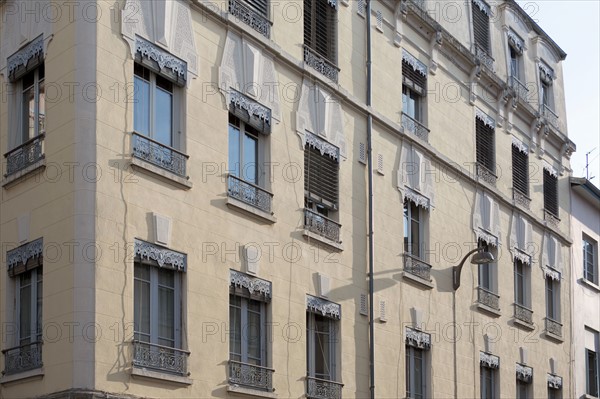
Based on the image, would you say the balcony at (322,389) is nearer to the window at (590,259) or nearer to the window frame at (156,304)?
the window frame at (156,304)

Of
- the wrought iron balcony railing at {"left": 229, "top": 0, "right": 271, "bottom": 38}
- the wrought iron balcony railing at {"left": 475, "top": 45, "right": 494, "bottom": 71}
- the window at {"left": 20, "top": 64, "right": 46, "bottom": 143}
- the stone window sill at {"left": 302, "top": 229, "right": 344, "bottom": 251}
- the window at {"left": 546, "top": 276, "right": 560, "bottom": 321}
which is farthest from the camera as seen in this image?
the window at {"left": 546, "top": 276, "right": 560, "bottom": 321}

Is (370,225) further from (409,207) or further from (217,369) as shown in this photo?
(217,369)

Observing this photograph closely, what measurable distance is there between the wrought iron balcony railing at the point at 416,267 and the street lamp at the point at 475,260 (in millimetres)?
835

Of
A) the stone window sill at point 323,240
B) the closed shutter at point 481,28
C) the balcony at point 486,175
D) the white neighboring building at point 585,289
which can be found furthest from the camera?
the white neighboring building at point 585,289

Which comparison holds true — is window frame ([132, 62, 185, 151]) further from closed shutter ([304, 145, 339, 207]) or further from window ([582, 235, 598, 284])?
window ([582, 235, 598, 284])

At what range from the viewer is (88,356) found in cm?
1627

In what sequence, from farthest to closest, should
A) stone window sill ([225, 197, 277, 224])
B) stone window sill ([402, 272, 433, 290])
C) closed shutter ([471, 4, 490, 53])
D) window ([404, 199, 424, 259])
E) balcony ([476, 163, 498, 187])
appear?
closed shutter ([471, 4, 490, 53]) → balcony ([476, 163, 498, 187]) → window ([404, 199, 424, 259]) → stone window sill ([402, 272, 433, 290]) → stone window sill ([225, 197, 277, 224])

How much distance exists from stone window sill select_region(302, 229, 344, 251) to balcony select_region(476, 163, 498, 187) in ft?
26.3

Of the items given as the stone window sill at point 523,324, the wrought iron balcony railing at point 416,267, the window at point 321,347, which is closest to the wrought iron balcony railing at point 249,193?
the window at point 321,347

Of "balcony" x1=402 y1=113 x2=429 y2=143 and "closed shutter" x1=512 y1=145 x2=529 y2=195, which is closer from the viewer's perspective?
"balcony" x1=402 y1=113 x2=429 y2=143

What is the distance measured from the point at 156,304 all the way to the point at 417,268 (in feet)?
30.1

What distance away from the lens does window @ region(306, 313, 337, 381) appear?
21750 millimetres

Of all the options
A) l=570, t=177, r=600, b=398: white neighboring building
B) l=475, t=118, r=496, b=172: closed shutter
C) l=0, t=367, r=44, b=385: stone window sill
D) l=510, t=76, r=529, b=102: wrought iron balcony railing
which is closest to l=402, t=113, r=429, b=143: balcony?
l=475, t=118, r=496, b=172: closed shutter

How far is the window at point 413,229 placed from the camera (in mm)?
25719
